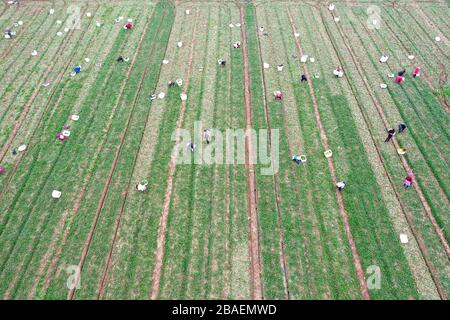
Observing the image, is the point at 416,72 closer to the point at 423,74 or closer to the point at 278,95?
the point at 423,74

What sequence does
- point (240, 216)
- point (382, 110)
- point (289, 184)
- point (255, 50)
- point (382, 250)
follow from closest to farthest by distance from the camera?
point (382, 250) < point (240, 216) < point (289, 184) < point (382, 110) < point (255, 50)

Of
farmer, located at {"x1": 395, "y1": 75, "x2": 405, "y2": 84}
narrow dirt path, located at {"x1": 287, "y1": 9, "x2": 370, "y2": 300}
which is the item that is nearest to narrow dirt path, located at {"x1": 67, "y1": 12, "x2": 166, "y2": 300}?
narrow dirt path, located at {"x1": 287, "y1": 9, "x2": 370, "y2": 300}

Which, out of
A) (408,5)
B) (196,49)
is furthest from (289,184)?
(408,5)

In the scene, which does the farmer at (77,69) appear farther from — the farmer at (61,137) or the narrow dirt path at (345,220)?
the narrow dirt path at (345,220)

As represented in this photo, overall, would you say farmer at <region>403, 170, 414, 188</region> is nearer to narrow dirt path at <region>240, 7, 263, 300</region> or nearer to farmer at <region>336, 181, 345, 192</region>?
farmer at <region>336, 181, 345, 192</region>

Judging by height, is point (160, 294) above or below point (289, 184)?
below

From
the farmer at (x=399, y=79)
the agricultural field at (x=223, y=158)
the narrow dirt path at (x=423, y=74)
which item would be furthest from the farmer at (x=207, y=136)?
the narrow dirt path at (x=423, y=74)

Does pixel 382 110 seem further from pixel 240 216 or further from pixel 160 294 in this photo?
pixel 160 294

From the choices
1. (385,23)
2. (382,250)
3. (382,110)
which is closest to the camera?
(382,250)
